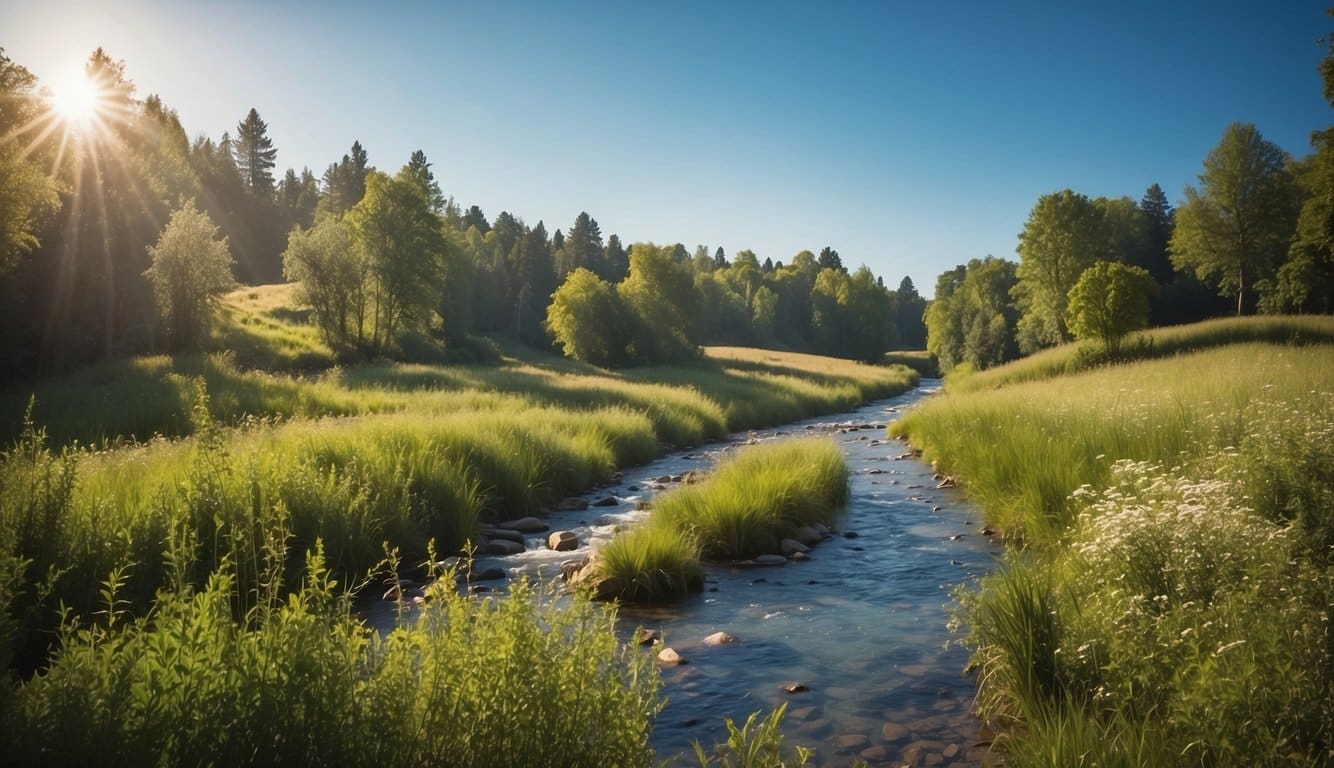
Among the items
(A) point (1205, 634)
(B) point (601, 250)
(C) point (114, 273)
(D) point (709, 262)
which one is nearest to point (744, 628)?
(A) point (1205, 634)

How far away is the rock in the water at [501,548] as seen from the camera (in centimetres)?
1061

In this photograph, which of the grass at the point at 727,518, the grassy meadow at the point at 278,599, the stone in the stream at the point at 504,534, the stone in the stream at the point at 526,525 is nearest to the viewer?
the grassy meadow at the point at 278,599

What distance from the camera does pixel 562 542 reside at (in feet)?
35.6

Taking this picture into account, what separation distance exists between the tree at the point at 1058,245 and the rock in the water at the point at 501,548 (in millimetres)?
43169

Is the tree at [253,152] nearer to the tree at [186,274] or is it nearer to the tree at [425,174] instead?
the tree at [425,174]

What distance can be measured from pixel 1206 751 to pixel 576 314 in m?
50.0

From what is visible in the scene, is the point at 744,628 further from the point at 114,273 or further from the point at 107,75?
the point at 107,75

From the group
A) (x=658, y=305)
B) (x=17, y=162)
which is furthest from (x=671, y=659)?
(x=658, y=305)

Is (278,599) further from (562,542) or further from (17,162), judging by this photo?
(17,162)

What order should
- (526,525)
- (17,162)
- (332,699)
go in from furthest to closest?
(17,162) → (526,525) → (332,699)

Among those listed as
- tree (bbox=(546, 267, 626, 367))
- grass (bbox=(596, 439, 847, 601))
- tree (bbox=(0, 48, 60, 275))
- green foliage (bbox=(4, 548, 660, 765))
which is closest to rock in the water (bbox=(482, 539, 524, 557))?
grass (bbox=(596, 439, 847, 601))

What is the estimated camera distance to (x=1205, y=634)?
4.23m

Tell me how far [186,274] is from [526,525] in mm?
26460

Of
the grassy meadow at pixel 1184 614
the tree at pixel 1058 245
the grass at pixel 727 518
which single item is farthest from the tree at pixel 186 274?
the tree at pixel 1058 245
